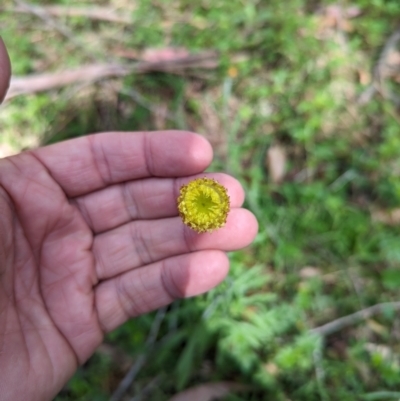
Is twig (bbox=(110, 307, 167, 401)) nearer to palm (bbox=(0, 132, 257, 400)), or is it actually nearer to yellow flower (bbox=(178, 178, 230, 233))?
palm (bbox=(0, 132, 257, 400))

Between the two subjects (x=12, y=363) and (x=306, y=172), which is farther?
(x=306, y=172)

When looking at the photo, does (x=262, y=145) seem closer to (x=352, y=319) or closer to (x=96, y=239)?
(x=352, y=319)

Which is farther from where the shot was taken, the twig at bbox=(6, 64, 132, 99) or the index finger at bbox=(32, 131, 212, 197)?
the twig at bbox=(6, 64, 132, 99)

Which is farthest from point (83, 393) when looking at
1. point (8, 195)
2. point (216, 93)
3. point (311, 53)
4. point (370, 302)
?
point (311, 53)

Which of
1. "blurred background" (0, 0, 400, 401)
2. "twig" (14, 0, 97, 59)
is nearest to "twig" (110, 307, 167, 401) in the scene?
"blurred background" (0, 0, 400, 401)

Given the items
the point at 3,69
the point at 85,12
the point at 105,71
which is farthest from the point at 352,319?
the point at 85,12

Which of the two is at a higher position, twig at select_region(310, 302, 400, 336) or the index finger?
the index finger

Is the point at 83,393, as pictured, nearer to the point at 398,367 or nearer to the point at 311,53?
the point at 398,367
